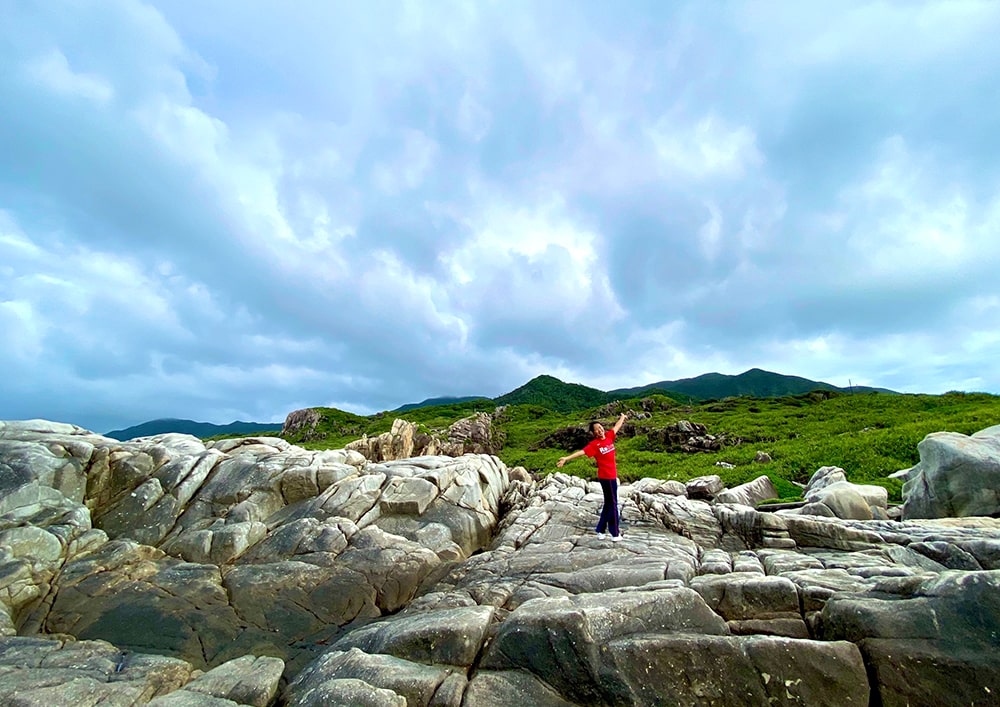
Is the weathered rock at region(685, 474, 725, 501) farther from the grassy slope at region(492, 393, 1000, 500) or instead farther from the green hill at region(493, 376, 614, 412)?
the green hill at region(493, 376, 614, 412)

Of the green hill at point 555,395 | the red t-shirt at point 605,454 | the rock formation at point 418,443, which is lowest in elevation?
the red t-shirt at point 605,454

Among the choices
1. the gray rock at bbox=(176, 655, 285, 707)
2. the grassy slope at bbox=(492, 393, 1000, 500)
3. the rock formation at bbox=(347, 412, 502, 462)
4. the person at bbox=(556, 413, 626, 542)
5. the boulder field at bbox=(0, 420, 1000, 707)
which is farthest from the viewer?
the rock formation at bbox=(347, 412, 502, 462)

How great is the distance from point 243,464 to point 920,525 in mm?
28589

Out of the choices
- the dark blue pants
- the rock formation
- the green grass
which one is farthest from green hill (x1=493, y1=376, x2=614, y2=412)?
the dark blue pants

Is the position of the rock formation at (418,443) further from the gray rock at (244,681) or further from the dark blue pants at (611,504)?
the gray rock at (244,681)

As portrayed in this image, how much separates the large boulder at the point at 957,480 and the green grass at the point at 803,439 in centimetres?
656

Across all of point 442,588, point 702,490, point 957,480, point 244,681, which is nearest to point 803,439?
point 702,490

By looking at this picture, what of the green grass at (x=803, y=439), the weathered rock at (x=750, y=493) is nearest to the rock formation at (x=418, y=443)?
the green grass at (x=803, y=439)

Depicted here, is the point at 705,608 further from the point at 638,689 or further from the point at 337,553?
the point at 337,553

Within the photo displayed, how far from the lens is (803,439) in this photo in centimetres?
4900

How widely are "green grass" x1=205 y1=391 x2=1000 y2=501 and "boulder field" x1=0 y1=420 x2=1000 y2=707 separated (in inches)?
379

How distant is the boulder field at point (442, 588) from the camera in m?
9.16

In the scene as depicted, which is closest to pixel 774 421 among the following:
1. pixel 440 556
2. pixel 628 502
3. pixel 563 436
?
pixel 563 436

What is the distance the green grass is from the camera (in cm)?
3672
